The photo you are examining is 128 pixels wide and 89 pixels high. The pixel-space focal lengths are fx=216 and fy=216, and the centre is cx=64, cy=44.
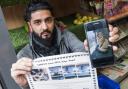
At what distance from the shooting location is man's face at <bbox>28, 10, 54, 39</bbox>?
1165 millimetres

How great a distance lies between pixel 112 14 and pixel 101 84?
0.57m

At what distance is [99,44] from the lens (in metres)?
0.73

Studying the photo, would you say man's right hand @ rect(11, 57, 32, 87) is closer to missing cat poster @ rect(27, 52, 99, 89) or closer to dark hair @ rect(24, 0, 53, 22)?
missing cat poster @ rect(27, 52, 99, 89)

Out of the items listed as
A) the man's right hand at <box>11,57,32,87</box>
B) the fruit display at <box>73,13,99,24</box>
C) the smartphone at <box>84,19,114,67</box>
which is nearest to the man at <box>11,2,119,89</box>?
the fruit display at <box>73,13,99,24</box>

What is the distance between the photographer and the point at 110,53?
737mm

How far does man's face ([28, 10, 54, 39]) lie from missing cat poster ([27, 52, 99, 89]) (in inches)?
15.3

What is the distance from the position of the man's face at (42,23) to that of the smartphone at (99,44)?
1.54 feet

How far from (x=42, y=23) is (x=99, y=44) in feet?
1.68

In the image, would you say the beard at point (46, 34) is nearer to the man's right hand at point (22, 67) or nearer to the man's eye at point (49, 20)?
the man's eye at point (49, 20)

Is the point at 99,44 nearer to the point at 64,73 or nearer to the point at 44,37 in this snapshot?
the point at 64,73

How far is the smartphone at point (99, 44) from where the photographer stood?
729 millimetres

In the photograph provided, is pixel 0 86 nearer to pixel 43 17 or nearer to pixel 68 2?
pixel 43 17

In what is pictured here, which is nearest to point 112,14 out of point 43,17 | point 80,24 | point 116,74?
point 80,24

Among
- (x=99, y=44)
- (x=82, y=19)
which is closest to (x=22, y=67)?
(x=99, y=44)
